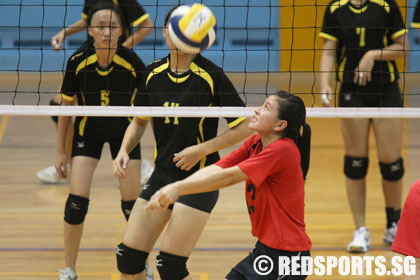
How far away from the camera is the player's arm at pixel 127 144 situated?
418 centimetres

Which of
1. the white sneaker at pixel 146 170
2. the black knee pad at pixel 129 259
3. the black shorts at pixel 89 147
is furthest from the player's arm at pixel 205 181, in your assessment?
the white sneaker at pixel 146 170

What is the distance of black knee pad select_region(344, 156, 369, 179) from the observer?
5.58 m

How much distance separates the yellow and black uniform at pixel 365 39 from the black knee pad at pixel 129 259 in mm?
2125

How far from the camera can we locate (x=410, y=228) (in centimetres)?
317

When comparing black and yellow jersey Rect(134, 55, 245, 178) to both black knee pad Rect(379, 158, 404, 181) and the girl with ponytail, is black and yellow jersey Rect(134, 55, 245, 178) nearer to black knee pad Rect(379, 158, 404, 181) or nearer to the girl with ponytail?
the girl with ponytail

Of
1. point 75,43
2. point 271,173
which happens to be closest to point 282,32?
point 75,43

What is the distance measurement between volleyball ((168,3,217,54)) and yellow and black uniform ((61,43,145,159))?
0.85 m

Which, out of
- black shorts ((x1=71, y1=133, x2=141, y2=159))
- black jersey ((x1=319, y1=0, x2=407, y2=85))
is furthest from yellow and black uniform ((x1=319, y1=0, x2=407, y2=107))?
black shorts ((x1=71, y1=133, x2=141, y2=159))

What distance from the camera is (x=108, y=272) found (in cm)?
505

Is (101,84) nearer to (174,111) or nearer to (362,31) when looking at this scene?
(174,111)

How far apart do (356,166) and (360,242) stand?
1.83ft

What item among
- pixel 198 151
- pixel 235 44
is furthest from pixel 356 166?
pixel 235 44

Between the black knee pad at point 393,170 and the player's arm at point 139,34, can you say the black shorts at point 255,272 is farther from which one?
the player's arm at point 139,34

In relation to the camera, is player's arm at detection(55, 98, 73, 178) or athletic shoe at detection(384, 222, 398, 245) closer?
player's arm at detection(55, 98, 73, 178)
